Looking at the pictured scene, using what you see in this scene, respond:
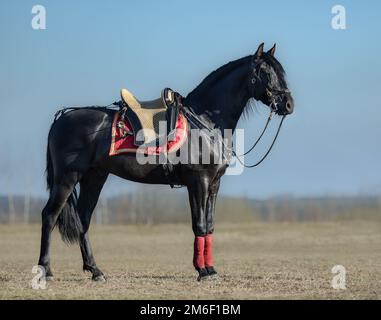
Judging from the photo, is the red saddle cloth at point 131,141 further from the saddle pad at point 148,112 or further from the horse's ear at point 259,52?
the horse's ear at point 259,52

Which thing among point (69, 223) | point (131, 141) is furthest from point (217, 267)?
point (131, 141)

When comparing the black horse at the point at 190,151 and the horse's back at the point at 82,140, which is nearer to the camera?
the black horse at the point at 190,151

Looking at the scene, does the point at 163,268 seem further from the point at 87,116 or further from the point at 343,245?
the point at 343,245

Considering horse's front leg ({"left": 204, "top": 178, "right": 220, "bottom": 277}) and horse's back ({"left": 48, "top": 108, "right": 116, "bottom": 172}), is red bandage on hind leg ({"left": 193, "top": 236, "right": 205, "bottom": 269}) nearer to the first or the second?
horse's front leg ({"left": 204, "top": 178, "right": 220, "bottom": 277})

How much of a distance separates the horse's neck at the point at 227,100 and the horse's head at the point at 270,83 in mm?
180

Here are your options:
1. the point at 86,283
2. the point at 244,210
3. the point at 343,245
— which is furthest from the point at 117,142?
the point at 244,210

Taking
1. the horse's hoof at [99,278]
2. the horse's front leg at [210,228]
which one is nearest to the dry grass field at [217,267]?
the horse's hoof at [99,278]

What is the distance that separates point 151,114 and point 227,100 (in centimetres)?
121

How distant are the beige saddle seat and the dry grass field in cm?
231

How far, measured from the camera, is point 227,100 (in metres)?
11.5

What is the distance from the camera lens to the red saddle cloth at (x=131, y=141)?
36.6 feet

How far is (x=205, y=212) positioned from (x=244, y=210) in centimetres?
4268

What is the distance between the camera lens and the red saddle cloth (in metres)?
11.1

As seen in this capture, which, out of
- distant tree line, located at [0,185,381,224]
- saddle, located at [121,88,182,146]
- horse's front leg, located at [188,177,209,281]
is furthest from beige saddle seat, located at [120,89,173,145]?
distant tree line, located at [0,185,381,224]
